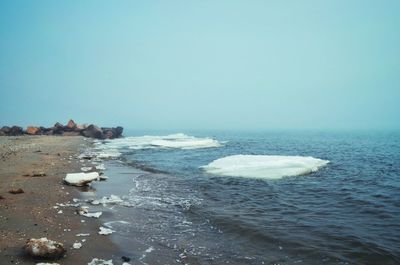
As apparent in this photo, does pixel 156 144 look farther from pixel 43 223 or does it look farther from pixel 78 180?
pixel 43 223

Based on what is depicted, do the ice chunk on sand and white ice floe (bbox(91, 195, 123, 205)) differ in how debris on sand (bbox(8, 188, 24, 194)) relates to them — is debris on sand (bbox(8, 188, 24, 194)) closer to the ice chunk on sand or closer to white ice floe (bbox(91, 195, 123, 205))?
the ice chunk on sand

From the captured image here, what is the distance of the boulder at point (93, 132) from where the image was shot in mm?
57797

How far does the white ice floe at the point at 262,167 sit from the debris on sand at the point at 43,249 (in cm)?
1129

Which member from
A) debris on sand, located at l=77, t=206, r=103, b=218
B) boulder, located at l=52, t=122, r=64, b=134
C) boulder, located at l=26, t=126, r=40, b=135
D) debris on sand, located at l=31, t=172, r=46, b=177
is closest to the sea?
debris on sand, located at l=77, t=206, r=103, b=218

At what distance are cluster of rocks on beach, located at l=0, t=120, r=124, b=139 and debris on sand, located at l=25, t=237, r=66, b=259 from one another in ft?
180

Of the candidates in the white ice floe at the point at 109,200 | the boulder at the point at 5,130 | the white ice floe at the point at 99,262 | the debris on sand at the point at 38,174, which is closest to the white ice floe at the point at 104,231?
the white ice floe at the point at 99,262

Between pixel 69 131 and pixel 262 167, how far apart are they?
52.5 meters

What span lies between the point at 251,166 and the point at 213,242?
37.0ft

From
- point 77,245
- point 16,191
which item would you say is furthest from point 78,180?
point 77,245

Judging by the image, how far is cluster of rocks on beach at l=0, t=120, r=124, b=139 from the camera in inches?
2277

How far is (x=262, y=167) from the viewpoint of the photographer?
56.4 ft

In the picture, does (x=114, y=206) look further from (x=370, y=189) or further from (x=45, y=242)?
(x=370, y=189)

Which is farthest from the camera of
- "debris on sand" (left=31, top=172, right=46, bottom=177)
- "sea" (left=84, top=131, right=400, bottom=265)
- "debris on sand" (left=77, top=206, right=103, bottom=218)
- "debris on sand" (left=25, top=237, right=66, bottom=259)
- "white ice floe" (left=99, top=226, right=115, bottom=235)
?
"debris on sand" (left=31, top=172, right=46, bottom=177)

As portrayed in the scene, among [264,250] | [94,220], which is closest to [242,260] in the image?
[264,250]
